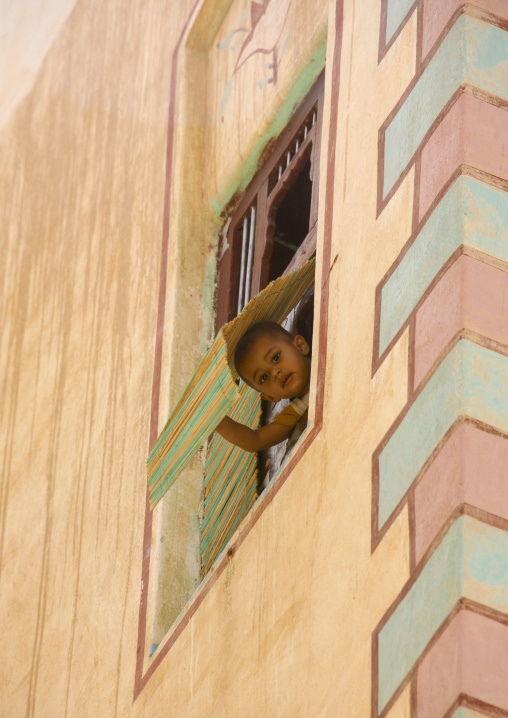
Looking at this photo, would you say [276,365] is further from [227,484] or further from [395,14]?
[395,14]

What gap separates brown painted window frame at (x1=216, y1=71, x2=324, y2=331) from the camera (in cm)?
485

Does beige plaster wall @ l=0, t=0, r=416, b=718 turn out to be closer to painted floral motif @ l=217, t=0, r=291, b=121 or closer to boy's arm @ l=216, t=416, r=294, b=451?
painted floral motif @ l=217, t=0, r=291, b=121

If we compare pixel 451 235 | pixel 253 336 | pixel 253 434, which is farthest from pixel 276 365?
pixel 451 235

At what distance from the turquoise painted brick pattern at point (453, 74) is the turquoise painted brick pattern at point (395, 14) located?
0.29 metres

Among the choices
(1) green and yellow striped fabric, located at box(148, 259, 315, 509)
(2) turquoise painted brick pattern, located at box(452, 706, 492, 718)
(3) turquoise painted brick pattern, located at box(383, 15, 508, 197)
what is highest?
(3) turquoise painted brick pattern, located at box(383, 15, 508, 197)

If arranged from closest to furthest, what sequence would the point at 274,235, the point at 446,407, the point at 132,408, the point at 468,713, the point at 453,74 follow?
1. the point at 468,713
2. the point at 446,407
3. the point at 453,74
4. the point at 274,235
5. the point at 132,408

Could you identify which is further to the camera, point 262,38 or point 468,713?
point 262,38

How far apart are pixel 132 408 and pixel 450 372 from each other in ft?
7.98

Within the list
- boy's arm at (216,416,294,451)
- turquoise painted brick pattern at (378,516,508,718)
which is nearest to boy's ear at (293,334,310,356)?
boy's arm at (216,416,294,451)

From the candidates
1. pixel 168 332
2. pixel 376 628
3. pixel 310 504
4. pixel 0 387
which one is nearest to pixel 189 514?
pixel 168 332

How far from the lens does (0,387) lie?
7082 millimetres

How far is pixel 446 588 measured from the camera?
304cm

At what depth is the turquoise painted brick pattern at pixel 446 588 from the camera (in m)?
3.00

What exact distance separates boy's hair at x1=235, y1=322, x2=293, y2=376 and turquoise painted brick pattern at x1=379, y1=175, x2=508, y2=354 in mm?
789
